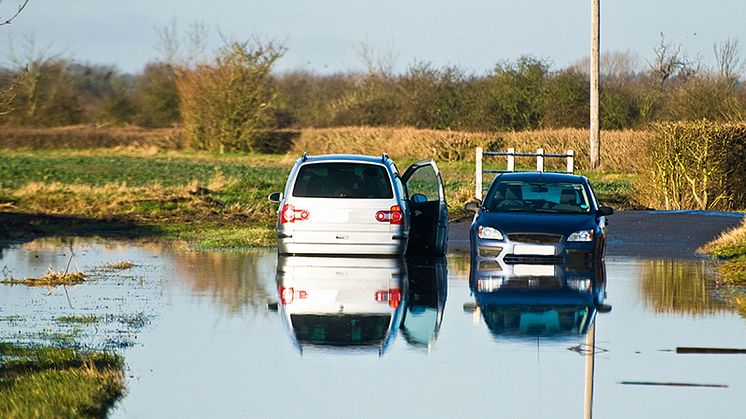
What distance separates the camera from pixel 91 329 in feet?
42.5

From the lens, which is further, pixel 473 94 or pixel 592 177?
pixel 473 94

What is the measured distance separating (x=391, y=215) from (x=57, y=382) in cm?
966

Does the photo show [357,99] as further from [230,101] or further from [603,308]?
[603,308]

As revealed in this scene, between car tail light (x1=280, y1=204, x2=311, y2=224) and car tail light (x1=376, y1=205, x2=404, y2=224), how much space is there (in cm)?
96

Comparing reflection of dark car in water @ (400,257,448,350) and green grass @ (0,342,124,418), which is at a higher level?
reflection of dark car in water @ (400,257,448,350)

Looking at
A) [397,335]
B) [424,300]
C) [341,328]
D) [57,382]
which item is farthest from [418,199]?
[57,382]

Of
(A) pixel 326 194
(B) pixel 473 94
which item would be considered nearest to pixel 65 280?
(A) pixel 326 194

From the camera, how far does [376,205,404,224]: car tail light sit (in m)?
19.1

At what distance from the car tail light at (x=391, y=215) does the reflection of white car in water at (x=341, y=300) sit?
0.64 m

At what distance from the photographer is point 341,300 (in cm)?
1525

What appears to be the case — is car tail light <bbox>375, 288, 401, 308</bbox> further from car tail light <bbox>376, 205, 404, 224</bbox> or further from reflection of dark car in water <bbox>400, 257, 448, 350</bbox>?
car tail light <bbox>376, 205, 404, 224</bbox>

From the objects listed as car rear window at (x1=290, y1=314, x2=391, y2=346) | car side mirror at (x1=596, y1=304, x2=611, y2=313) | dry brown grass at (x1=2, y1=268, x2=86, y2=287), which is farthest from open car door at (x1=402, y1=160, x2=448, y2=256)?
car rear window at (x1=290, y1=314, x2=391, y2=346)

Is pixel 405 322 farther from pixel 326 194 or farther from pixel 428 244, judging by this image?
pixel 428 244

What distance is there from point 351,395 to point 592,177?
124 feet
